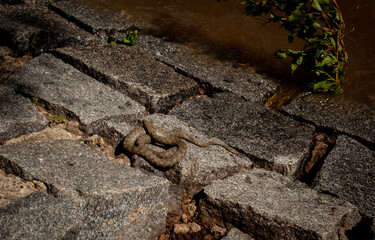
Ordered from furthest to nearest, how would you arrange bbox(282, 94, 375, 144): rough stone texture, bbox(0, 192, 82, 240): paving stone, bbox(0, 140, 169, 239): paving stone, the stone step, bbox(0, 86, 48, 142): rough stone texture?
1. the stone step
2. bbox(282, 94, 375, 144): rough stone texture
3. bbox(0, 86, 48, 142): rough stone texture
4. bbox(0, 140, 169, 239): paving stone
5. bbox(0, 192, 82, 240): paving stone

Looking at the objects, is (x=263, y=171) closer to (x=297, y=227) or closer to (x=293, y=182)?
(x=293, y=182)

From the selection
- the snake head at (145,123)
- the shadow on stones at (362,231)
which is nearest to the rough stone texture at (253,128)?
the snake head at (145,123)

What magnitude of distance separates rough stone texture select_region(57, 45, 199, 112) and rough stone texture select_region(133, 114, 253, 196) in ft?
2.23

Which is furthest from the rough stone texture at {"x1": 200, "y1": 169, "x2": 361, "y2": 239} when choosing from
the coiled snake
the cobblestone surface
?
the coiled snake

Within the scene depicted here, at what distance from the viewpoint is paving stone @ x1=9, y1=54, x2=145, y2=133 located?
346 cm

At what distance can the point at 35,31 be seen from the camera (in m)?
4.56

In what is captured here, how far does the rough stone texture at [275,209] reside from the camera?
2.72 m

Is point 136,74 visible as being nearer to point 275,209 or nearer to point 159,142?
point 159,142

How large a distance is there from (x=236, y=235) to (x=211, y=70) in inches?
93.8

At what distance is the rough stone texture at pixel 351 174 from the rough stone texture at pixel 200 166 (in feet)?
2.24

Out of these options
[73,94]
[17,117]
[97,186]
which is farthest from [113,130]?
[97,186]

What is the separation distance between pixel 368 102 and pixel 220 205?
2.54m

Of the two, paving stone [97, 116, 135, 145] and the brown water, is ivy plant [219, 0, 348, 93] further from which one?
paving stone [97, 116, 135, 145]

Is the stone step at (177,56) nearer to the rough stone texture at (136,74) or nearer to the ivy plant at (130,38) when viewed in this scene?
the ivy plant at (130,38)
